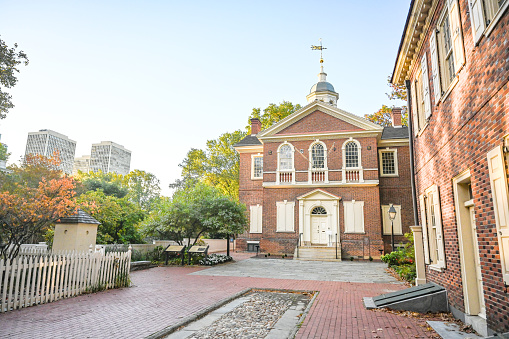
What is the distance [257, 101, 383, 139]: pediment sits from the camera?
22.9 meters

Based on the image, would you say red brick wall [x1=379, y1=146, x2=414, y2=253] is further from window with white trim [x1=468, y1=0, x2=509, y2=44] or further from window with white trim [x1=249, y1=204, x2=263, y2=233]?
window with white trim [x1=468, y1=0, x2=509, y2=44]

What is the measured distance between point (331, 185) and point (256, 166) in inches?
253

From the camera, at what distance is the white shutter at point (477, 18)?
4684 mm

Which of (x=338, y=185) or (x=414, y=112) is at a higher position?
(x=414, y=112)

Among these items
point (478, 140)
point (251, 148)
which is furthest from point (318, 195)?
point (478, 140)

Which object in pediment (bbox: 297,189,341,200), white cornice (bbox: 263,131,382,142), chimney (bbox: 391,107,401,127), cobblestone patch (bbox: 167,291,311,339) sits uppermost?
chimney (bbox: 391,107,401,127)

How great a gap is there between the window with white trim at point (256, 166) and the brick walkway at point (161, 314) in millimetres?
15648

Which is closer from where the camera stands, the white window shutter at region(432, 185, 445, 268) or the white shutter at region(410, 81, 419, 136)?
the white window shutter at region(432, 185, 445, 268)

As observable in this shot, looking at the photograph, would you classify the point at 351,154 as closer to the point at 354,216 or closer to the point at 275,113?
the point at 354,216

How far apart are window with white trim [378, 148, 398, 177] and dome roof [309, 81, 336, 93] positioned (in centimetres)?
1034

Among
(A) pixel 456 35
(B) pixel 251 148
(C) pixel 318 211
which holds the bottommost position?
(C) pixel 318 211

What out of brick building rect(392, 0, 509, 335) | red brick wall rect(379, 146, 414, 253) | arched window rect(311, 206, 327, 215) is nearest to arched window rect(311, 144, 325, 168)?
arched window rect(311, 206, 327, 215)

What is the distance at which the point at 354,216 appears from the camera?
72.0ft

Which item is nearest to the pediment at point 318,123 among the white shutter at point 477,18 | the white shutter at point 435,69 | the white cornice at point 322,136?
the white cornice at point 322,136
